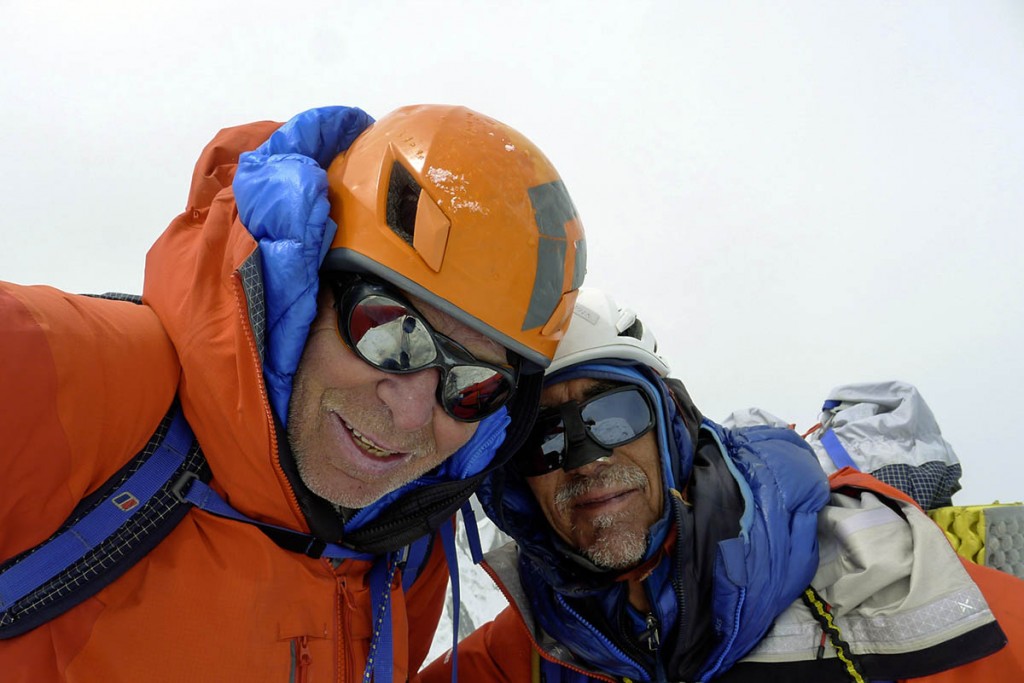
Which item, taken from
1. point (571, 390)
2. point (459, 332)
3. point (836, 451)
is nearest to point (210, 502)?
point (459, 332)

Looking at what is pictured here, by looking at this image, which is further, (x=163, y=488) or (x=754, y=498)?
(x=754, y=498)

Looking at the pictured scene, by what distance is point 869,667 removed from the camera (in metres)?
2.30

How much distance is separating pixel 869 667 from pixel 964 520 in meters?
0.98

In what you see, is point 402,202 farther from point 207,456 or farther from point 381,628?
point 381,628

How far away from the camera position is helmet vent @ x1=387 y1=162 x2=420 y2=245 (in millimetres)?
2025

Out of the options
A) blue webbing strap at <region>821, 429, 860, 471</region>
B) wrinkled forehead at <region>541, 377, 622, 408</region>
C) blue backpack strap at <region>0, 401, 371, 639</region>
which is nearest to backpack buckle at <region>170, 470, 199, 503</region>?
blue backpack strap at <region>0, 401, 371, 639</region>

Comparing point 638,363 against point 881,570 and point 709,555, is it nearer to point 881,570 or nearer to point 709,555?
point 709,555

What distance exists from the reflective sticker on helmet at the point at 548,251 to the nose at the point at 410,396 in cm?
35

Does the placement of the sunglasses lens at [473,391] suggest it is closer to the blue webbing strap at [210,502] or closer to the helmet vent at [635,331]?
the blue webbing strap at [210,502]

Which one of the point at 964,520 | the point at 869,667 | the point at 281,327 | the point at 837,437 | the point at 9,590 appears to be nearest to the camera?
the point at 9,590

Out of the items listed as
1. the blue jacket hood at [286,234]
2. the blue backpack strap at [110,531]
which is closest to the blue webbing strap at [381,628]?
the blue jacket hood at [286,234]

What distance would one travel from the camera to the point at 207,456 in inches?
70.6

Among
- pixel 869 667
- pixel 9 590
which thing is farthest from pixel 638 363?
pixel 9 590

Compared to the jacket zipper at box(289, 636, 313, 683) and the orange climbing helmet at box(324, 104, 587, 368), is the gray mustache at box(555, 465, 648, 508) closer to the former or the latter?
the orange climbing helmet at box(324, 104, 587, 368)
